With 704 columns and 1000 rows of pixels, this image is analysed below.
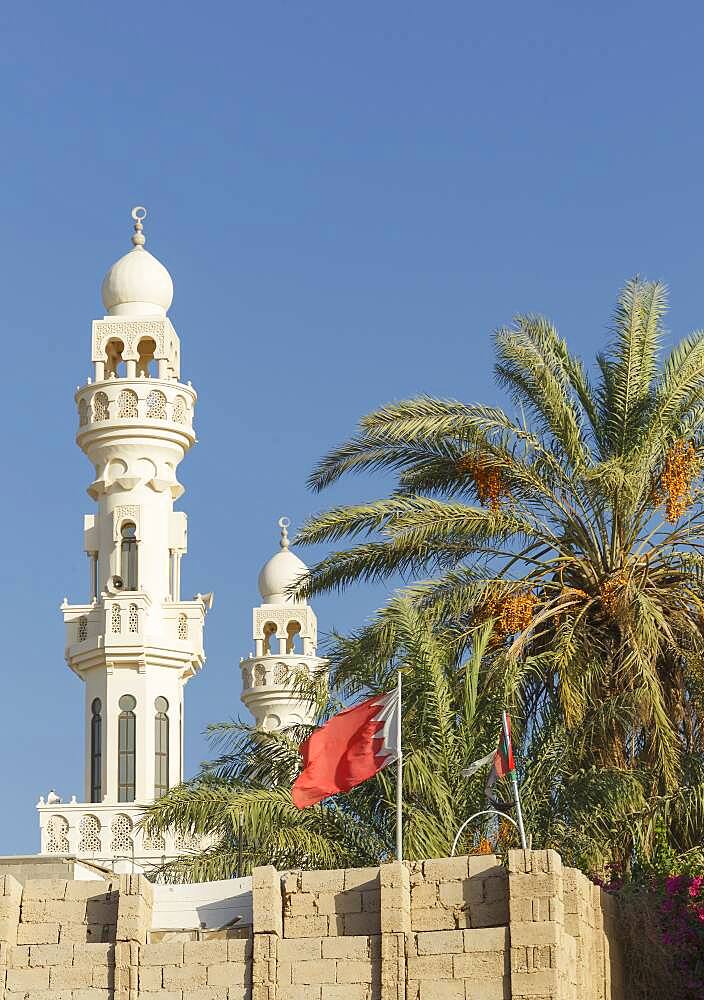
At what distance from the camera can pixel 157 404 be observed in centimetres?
4431

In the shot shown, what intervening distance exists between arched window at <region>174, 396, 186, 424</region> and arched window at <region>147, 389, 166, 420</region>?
0.26 metres

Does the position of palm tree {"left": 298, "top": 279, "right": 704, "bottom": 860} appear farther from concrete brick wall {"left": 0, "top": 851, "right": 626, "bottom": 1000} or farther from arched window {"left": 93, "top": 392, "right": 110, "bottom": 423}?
arched window {"left": 93, "top": 392, "right": 110, "bottom": 423}

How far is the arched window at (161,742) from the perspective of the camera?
144 ft

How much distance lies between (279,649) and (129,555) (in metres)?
16.5

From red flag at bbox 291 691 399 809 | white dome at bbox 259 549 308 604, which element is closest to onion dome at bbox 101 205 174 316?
white dome at bbox 259 549 308 604

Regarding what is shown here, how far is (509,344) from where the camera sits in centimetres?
2781

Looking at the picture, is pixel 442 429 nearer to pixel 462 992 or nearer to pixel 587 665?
pixel 587 665

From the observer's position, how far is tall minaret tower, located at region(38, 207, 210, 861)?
A: 1706 inches

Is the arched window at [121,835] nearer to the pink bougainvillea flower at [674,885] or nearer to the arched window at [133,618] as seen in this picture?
the arched window at [133,618]

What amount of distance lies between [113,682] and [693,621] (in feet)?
62.1

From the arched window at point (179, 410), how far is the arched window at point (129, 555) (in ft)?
7.45

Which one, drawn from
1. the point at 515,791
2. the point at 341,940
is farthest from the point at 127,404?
the point at 341,940

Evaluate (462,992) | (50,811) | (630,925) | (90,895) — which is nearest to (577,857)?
(630,925)

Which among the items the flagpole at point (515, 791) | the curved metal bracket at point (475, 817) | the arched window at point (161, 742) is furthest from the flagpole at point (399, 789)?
the arched window at point (161, 742)
